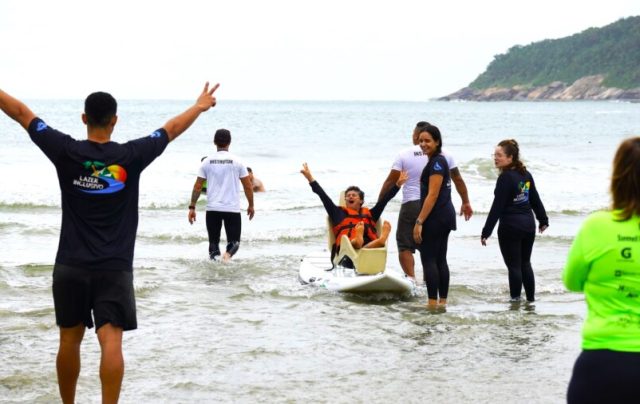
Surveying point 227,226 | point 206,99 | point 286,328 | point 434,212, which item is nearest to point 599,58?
point 227,226

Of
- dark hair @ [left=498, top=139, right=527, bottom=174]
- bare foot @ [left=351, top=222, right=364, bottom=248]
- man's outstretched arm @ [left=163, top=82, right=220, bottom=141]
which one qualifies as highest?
man's outstretched arm @ [left=163, top=82, right=220, bottom=141]

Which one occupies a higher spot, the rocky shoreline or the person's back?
the rocky shoreline

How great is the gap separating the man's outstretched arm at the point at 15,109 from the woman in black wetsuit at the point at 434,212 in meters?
4.53

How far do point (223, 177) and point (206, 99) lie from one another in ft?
19.9

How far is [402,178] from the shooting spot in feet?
33.4

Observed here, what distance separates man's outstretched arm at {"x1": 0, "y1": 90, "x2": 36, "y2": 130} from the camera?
196 inches

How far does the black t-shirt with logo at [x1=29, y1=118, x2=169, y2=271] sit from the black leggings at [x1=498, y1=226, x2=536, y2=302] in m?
4.97

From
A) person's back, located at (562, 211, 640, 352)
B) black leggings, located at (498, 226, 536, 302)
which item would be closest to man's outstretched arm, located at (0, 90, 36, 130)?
person's back, located at (562, 211, 640, 352)

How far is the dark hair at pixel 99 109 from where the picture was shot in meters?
5.06

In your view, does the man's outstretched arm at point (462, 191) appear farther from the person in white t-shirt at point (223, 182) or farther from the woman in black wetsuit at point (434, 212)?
the person in white t-shirt at point (223, 182)

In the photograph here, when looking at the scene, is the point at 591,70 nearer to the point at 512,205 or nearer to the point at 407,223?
the point at 407,223

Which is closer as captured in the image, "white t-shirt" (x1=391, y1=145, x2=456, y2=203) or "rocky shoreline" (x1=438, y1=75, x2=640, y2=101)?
"white t-shirt" (x1=391, y1=145, x2=456, y2=203)

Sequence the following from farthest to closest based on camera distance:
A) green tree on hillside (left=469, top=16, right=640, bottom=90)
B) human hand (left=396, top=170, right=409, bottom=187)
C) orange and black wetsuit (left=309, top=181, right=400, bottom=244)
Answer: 1. green tree on hillside (left=469, top=16, right=640, bottom=90)
2. orange and black wetsuit (left=309, top=181, right=400, bottom=244)
3. human hand (left=396, top=170, right=409, bottom=187)

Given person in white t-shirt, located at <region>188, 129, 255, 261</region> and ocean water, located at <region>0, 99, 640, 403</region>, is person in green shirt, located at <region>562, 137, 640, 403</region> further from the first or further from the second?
person in white t-shirt, located at <region>188, 129, 255, 261</region>
